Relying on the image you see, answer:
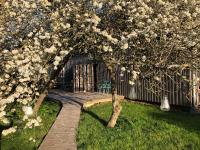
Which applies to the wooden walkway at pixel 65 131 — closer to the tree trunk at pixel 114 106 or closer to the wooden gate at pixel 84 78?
the tree trunk at pixel 114 106

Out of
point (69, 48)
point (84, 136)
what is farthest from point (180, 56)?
point (84, 136)

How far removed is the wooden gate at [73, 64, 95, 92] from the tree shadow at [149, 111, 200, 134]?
13.7 m

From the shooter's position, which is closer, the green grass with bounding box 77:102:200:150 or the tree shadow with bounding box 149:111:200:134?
the green grass with bounding box 77:102:200:150

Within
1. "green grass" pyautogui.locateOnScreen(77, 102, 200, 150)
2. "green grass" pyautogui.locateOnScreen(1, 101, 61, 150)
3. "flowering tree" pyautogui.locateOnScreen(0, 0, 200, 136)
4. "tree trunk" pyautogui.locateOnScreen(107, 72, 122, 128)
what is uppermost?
"flowering tree" pyautogui.locateOnScreen(0, 0, 200, 136)

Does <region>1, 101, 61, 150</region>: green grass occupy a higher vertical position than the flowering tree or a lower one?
lower

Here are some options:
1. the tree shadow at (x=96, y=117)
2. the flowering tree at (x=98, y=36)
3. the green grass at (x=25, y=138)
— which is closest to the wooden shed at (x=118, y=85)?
the tree shadow at (x=96, y=117)

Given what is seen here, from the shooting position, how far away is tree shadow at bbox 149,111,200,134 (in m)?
15.4

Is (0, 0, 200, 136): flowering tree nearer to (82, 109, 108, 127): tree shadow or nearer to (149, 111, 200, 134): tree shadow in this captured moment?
(149, 111, 200, 134): tree shadow

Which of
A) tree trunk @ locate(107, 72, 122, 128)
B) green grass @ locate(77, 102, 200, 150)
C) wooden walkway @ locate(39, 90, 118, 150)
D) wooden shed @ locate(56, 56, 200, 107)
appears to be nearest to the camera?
green grass @ locate(77, 102, 200, 150)

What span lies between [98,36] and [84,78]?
22304 mm

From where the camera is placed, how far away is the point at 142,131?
14.9 meters

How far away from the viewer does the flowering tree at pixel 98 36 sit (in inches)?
413

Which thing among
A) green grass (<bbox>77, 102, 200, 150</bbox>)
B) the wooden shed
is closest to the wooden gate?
the wooden shed

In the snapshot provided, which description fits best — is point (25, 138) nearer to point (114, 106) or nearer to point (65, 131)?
point (65, 131)
